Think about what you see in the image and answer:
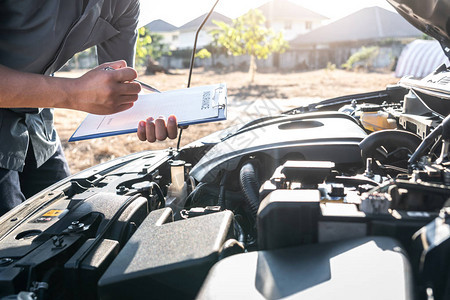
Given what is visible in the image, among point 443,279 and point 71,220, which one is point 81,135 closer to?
point 71,220

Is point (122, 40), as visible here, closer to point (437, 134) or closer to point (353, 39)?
point (437, 134)

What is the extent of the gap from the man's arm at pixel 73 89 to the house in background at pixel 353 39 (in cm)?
2144

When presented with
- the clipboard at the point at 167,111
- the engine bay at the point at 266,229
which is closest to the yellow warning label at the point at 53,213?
the engine bay at the point at 266,229

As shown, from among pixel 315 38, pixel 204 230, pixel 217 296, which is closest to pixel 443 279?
pixel 217 296

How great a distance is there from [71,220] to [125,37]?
1213 millimetres

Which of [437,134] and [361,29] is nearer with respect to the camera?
[437,134]

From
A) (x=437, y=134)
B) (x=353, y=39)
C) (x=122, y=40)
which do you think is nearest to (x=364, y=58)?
(x=353, y=39)

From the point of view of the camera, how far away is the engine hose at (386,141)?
1.22m

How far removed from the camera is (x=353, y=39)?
25.5m

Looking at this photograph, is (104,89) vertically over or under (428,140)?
over

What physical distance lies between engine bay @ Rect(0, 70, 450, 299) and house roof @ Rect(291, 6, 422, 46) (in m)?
25.7

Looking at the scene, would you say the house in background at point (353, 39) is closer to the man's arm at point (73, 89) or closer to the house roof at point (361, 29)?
the house roof at point (361, 29)

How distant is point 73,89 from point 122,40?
889 mm

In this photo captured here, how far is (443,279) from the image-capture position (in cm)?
66
